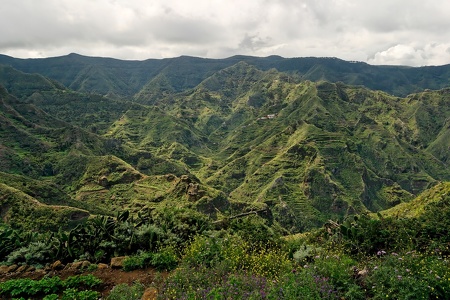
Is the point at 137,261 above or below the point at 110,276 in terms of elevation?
above

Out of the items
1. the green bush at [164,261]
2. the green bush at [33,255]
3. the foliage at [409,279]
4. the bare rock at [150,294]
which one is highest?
the foliage at [409,279]

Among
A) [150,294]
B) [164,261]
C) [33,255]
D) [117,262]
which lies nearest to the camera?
[150,294]

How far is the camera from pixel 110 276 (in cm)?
1182

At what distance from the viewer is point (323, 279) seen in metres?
9.20

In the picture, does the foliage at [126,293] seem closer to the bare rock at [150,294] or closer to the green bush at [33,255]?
the bare rock at [150,294]

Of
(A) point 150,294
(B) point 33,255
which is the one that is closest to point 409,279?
(A) point 150,294

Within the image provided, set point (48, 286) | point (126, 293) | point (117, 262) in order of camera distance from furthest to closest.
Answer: point (117, 262) < point (48, 286) < point (126, 293)

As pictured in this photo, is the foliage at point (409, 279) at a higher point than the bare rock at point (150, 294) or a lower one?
higher

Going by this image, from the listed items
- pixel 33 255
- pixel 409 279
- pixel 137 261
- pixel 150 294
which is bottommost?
pixel 33 255

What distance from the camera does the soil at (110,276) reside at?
1116cm

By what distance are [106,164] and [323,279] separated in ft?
503

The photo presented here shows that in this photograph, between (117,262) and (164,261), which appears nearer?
(164,261)

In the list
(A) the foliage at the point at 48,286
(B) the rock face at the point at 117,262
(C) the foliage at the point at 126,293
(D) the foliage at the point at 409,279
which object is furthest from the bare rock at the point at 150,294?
(D) the foliage at the point at 409,279

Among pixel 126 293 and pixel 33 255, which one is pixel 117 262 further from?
pixel 33 255
